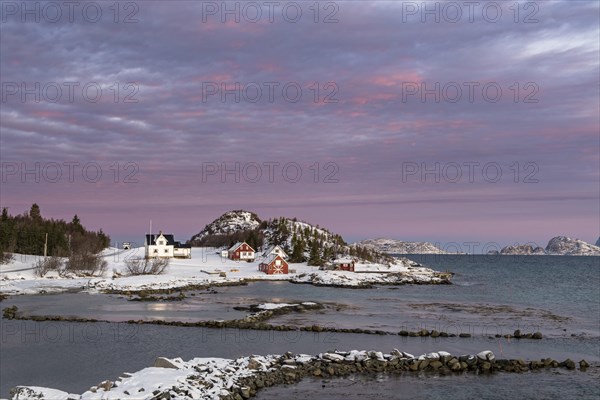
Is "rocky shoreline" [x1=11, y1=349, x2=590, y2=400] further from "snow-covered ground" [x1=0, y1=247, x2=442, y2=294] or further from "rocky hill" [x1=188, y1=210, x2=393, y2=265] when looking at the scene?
"rocky hill" [x1=188, y1=210, x2=393, y2=265]

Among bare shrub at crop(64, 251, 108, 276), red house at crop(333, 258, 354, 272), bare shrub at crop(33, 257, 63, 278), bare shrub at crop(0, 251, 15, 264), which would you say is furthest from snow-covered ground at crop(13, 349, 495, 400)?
bare shrub at crop(0, 251, 15, 264)

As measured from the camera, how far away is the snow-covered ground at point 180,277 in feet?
258

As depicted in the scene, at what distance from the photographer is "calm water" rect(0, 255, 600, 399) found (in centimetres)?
2727

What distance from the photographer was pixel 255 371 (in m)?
27.2

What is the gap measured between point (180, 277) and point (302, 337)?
58298mm

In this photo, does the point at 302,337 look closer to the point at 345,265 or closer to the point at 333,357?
the point at 333,357

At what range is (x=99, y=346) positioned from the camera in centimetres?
3528

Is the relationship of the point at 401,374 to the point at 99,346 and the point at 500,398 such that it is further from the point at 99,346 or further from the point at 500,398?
the point at 99,346

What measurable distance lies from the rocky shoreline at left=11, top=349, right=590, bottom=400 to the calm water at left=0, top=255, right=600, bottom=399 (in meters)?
1.30

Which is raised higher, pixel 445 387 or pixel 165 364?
pixel 165 364

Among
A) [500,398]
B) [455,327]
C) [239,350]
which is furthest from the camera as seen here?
[455,327]

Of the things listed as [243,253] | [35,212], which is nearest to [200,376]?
[243,253]

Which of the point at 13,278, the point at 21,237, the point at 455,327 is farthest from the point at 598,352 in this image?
the point at 21,237

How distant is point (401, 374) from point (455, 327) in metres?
21.0
